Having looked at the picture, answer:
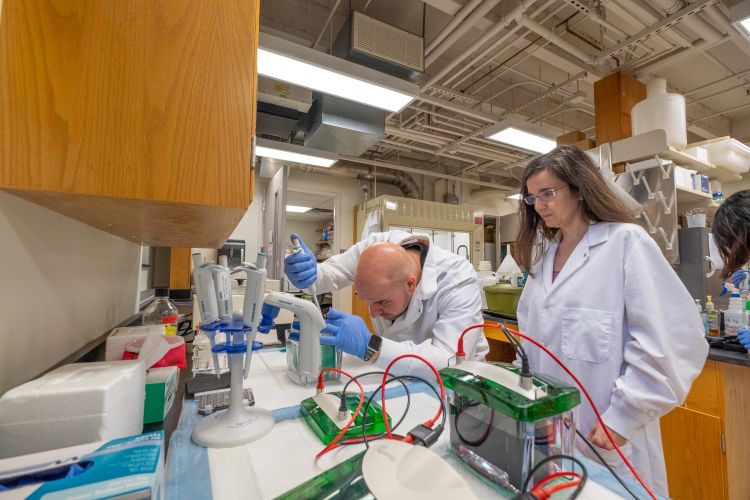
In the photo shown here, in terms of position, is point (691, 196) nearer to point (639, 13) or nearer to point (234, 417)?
point (639, 13)

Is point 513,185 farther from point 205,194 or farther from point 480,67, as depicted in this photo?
point 205,194

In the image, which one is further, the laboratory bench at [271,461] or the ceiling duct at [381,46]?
the ceiling duct at [381,46]

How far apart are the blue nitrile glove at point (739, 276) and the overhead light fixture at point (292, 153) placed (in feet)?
10.3

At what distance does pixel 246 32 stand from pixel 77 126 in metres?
0.34

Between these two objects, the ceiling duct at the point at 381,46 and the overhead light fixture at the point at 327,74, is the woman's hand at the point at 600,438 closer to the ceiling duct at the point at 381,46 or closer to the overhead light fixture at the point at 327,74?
the overhead light fixture at the point at 327,74

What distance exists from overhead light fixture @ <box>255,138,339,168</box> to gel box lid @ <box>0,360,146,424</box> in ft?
8.32

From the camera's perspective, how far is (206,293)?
0.73 metres

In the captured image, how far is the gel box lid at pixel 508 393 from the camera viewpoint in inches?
20.4

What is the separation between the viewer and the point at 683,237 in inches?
92.9

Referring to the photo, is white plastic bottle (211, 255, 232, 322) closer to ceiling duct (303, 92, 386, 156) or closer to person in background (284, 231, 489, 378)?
person in background (284, 231, 489, 378)

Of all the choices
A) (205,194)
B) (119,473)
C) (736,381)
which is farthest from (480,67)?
(119,473)

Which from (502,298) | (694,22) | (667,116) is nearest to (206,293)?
(502,298)

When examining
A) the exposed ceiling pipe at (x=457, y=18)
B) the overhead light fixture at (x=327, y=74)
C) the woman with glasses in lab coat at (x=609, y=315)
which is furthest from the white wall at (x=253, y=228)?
the woman with glasses in lab coat at (x=609, y=315)

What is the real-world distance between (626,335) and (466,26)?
7.15 ft
